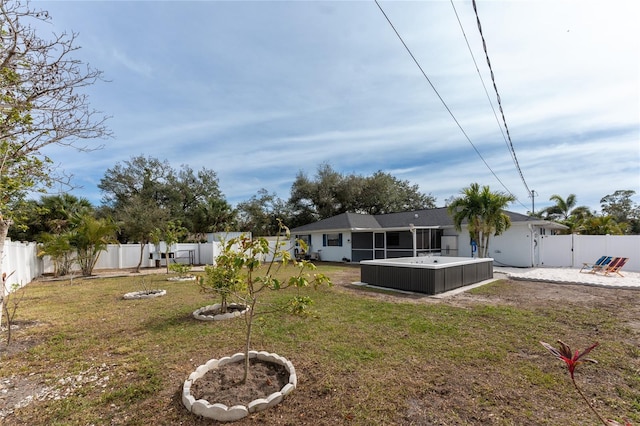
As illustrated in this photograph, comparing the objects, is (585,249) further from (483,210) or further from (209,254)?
(209,254)

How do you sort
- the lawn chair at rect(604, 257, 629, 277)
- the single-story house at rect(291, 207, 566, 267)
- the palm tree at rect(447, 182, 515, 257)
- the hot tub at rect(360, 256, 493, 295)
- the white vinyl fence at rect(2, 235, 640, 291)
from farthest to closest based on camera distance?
the single-story house at rect(291, 207, 566, 267) → the palm tree at rect(447, 182, 515, 257) → the lawn chair at rect(604, 257, 629, 277) → the white vinyl fence at rect(2, 235, 640, 291) → the hot tub at rect(360, 256, 493, 295)

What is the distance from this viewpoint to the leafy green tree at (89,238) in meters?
14.0

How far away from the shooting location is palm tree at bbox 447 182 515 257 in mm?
13430

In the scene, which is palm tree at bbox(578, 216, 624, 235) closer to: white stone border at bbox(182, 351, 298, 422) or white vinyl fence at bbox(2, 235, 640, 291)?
white vinyl fence at bbox(2, 235, 640, 291)

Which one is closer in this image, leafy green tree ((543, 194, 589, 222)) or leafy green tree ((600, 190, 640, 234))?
leafy green tree ((543, 194, 589, 222))

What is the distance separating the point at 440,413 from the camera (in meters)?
2.92

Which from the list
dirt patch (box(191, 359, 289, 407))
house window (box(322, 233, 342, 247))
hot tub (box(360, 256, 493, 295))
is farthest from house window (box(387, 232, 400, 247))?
dirt patch (box(191, 359, 289, 407))

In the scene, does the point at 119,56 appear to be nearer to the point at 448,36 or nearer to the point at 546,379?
the point at 448,36

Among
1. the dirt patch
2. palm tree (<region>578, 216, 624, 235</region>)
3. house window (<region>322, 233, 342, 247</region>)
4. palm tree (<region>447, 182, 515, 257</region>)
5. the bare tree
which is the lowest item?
the dirt patch

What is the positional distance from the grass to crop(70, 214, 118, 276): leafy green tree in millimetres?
7837

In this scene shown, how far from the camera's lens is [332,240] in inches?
849

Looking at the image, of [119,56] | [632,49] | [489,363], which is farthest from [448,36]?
[119,56]

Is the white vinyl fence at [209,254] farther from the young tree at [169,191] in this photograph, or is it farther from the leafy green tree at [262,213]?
the leafy green tree at [262,213]

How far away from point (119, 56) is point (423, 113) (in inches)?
305
